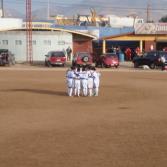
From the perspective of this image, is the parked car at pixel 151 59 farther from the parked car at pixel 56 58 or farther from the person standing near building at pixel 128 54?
the person standing near building at pixel 128 54

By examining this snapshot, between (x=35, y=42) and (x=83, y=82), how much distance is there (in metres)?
39.1

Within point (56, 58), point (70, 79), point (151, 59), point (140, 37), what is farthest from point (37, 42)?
point (70, 79)

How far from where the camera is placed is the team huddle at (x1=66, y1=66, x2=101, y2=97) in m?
28.9

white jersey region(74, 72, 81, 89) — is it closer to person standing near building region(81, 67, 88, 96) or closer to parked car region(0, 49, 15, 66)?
person standing near building region(81, 67, 88, 96)

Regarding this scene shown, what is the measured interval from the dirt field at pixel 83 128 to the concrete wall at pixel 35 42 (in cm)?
3486

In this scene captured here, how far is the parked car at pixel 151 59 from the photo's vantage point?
5219 centimetres

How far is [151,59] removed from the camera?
5328 centimetres

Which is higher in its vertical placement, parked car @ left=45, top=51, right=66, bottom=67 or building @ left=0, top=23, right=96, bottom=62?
building @ left=0, top=23, right=96, bottom=62

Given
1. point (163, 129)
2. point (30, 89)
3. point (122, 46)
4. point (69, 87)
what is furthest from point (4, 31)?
point (163, 129)

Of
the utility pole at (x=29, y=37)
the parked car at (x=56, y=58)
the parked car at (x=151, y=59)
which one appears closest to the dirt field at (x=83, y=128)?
the parked car at (x=151, y=59)

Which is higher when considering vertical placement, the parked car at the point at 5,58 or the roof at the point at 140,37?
the roof at the point at 140,37

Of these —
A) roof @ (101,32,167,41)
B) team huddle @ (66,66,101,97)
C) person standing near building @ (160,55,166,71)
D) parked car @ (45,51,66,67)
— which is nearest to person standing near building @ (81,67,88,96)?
team huddle @ (66,66,101,97)

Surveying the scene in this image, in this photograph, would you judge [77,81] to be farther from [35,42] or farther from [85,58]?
[35,42]

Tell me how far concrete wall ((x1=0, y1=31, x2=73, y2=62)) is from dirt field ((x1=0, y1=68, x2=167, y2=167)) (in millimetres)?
34858
